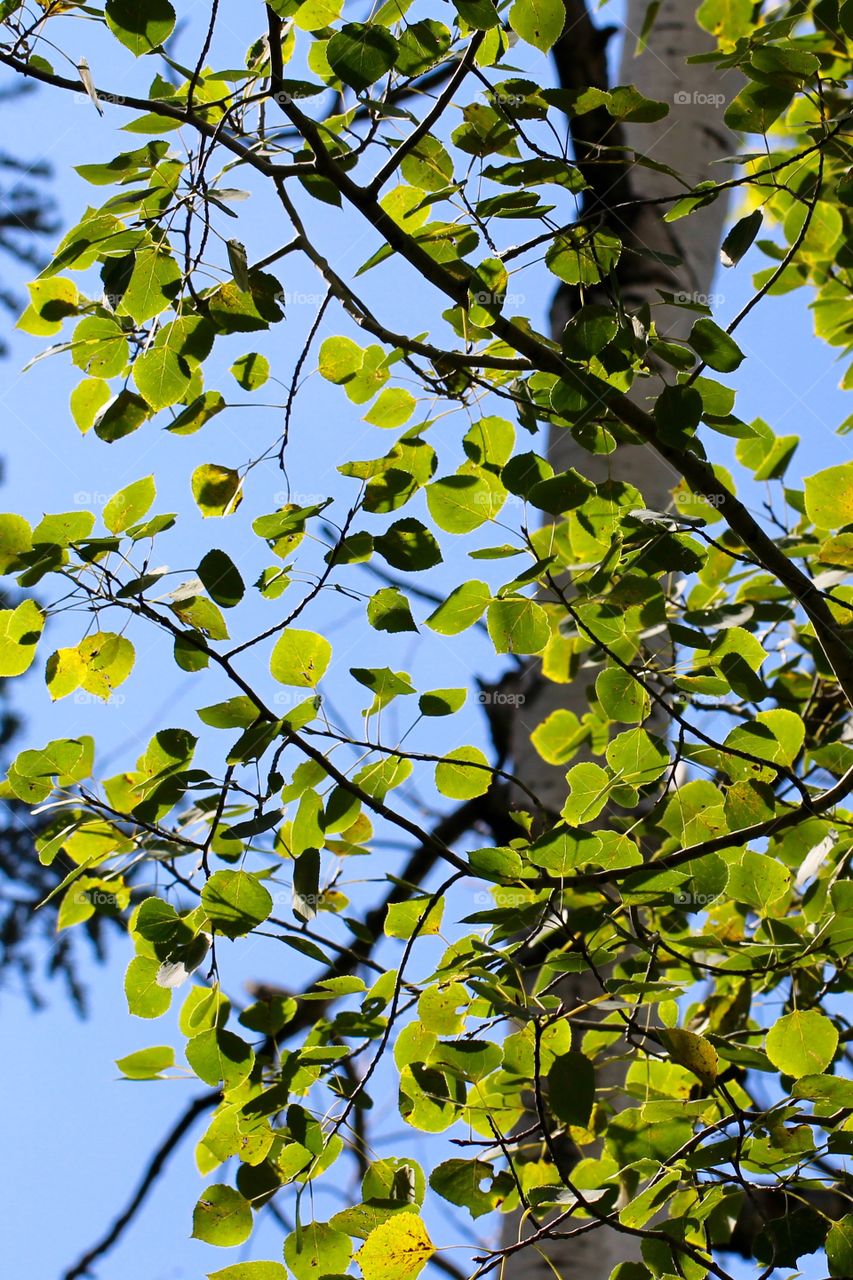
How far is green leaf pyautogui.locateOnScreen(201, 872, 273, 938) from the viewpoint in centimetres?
99

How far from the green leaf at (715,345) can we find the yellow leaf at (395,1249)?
0.83 metres

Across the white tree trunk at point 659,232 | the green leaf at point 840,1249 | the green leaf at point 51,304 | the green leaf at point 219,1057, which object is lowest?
the green leaf at point 840,1249

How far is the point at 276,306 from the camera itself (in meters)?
1.13

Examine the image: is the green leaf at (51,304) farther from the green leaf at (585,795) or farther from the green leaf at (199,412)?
the green leaf at (585,795)

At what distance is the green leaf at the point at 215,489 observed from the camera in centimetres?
117

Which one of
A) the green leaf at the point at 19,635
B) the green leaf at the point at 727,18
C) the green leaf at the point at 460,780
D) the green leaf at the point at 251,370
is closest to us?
the green leaf at the point at 19,635

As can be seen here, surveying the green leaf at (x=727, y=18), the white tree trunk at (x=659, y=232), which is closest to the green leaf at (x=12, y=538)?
the white tree trunk at (x=659, y=232)

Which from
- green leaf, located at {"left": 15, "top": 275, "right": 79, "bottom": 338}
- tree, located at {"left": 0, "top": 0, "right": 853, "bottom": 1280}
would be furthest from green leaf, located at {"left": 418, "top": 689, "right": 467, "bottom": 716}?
green leaf, located at {"left": 15, "top": 275, "right": 79, "bottom": 338}

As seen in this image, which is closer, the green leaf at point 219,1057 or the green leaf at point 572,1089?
the green leaf at point 572,1089

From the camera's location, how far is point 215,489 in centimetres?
117

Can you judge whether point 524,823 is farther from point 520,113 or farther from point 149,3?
point 149,3

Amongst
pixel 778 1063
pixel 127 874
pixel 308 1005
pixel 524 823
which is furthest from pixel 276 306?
pixel 308 1005

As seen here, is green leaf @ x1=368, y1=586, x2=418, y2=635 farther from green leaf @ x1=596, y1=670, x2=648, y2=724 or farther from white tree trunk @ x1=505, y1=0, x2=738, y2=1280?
white tree trunk @ x1=505, y1=0, x2=738, y2=1280

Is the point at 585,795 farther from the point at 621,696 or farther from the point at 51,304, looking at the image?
the point at 51,304
